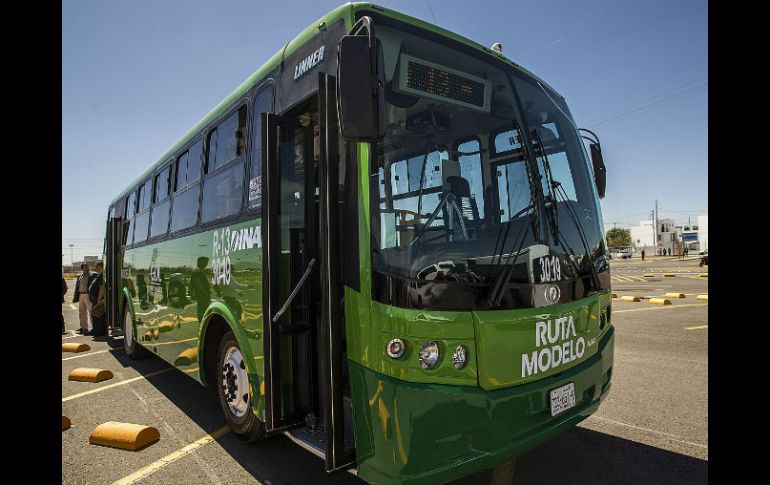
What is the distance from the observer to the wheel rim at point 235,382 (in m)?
3.93

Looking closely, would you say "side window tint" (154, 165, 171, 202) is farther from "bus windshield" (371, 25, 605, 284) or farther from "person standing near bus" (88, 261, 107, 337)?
"person standing near bus" (88, 261, 107, 337)

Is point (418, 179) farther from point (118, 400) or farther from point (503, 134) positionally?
point (118, 400)

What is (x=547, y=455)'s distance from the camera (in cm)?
358

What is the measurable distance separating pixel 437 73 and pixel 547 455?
3017mm

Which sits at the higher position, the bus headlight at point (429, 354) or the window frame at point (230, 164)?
the window frame at point (230, 164)

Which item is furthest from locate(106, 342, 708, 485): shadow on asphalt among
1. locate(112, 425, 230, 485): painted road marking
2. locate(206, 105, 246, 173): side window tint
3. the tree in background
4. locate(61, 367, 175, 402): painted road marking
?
the tree in background

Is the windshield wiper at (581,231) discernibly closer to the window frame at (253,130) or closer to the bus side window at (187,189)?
the window frame at (253,130)

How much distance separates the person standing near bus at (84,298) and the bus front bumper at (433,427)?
11.8 m

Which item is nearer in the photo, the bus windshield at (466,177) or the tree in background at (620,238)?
the bus windshield at (466,177)

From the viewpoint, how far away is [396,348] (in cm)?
237

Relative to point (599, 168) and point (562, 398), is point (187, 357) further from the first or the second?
point (599, 168)

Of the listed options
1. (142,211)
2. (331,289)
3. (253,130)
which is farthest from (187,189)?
(331,289)

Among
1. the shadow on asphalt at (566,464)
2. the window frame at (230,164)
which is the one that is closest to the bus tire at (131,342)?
the window frame at (230,164)

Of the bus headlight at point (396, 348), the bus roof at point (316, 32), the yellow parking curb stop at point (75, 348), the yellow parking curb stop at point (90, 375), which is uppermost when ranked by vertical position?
the bus roof at point (316, 32)
